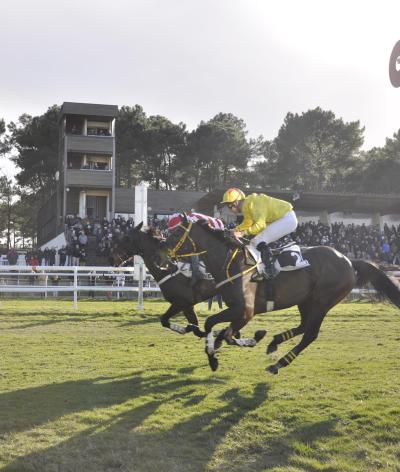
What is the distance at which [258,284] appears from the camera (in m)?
6.58

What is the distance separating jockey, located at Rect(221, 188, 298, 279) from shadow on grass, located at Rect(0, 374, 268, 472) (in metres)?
1.57

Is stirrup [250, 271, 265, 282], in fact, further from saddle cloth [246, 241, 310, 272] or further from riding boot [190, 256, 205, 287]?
riding boot [190, 256, 205, 287]

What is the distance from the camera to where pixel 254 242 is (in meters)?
6.79

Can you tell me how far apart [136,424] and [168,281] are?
151 inches

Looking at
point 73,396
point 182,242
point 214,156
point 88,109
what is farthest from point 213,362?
point 214,156

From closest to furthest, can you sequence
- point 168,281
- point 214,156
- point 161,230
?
point 168,281
point 161,230
point 214,156

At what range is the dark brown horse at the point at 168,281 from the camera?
8.29m

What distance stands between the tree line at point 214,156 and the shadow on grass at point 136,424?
151 feet

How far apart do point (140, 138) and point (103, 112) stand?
1312 centimetres

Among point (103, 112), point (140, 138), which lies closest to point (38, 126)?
point (140, 138)

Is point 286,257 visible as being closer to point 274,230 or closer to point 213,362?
point 274,230

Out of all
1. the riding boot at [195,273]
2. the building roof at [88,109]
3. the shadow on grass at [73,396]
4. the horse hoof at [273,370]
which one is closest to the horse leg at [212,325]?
the shadow on grass at [73,396]

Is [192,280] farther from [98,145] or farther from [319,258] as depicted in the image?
[98,145]

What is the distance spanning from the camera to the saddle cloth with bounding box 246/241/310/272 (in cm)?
664
